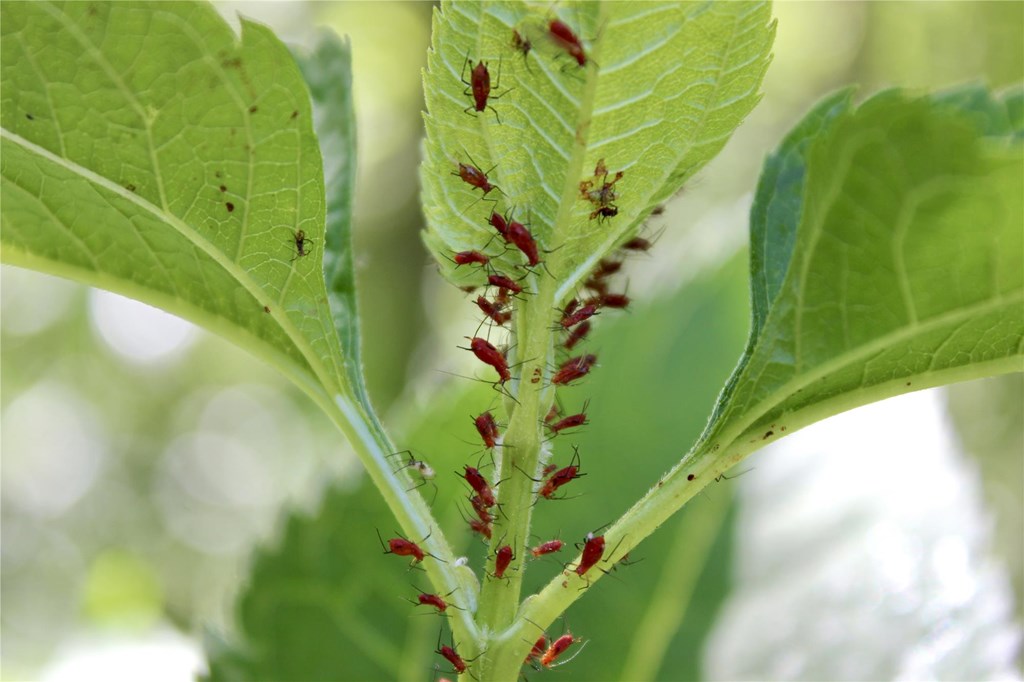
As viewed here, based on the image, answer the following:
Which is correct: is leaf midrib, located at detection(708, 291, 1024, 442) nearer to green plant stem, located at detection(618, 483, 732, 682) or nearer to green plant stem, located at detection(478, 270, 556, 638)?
green plant stem, located at detection(478, 270, 556, 638)

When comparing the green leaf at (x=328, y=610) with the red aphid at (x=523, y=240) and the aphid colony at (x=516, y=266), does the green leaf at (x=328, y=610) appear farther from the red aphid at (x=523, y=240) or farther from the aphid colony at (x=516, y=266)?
the red aphid at (x=523, y=240)

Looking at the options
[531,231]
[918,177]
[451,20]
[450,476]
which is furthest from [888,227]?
[450,476]

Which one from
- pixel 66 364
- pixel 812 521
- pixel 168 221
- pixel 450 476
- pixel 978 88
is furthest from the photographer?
pixel 66 364

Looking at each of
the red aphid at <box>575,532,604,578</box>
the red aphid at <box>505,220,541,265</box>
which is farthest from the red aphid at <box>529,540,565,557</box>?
the red aphid at <box>505,220,541,265</box>

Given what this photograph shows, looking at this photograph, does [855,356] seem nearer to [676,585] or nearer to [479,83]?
[479,83]

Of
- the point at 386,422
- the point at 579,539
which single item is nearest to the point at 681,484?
the point at 579,539

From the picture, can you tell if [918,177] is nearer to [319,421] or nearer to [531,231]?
[531,231]

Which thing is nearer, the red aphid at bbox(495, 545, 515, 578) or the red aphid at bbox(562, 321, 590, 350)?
the red aphid at bbox(495, 545, 515, 578)

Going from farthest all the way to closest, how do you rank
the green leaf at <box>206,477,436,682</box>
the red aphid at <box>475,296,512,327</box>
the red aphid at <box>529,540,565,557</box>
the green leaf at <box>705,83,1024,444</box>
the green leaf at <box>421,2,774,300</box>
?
the green leaf at <box>206,477,436,682</box>, the red aphid at <box>529,540,565,557</box>, the red aphid at <box>475,296,512,327</box>, the green leaf at <box>421,2,774,300</box>, the green leaf at <box>705,83,1024,444</box>
